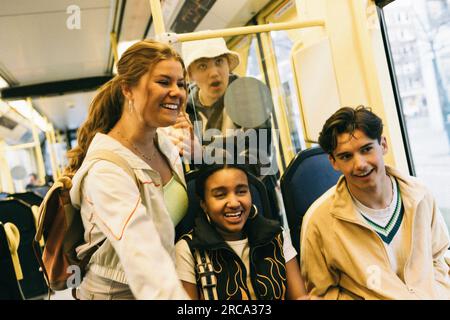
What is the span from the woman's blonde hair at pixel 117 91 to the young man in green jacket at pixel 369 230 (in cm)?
58

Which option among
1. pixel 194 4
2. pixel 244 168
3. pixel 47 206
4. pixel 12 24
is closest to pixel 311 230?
pixel 244 168

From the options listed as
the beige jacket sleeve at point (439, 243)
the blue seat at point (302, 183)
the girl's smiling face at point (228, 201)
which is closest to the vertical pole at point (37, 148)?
the girl's smiling face at point (228, 201)

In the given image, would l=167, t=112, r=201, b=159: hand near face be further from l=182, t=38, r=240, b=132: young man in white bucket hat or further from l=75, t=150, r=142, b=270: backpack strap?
l=75, t=150, r=142, b=270: backpack strap

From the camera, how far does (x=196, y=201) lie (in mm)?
1373

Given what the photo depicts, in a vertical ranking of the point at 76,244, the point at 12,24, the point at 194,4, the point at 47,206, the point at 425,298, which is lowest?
the point at 425,298

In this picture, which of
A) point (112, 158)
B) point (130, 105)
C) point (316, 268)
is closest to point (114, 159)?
point (112, 158)

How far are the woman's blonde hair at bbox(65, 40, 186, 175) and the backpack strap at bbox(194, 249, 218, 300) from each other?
18.4 inches

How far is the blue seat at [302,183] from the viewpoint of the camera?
149cm

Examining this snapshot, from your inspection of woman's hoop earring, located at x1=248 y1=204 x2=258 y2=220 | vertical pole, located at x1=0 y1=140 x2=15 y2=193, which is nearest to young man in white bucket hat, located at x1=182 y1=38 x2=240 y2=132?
woman's hoop earring, located at x1=248 y1=204 x2=258 y2=220

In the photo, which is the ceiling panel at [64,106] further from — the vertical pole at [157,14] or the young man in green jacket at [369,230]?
the young man in green jacket at [369,230]

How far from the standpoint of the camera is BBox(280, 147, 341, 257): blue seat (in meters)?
1.49

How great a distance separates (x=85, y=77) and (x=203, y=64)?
428 mm

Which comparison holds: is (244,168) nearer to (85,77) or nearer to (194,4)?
(85,77)

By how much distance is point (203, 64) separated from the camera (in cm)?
148
